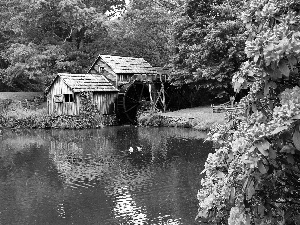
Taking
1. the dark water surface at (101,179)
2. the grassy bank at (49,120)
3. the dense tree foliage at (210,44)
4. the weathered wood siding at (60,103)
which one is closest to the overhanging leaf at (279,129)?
the dark water surface at (101,179)

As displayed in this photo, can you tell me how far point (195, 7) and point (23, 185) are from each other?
1939 centimetres

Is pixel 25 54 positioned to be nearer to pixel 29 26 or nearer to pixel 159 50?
pixel 29 26

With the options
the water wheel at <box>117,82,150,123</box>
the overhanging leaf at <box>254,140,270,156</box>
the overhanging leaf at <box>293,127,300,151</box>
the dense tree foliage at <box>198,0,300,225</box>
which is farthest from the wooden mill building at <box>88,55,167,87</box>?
the overhanging leaf at <box>293,127,300,151</box>

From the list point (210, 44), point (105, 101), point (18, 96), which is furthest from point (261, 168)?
point (18, 96)

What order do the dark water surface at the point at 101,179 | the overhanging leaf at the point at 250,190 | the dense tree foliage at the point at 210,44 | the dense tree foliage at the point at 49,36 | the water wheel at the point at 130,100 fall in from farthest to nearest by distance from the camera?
the dense tree foliage at the point at 49,36, the water wheel at the point at 130,100, the dense tree foliage at the point at 210,44, the dark water surface at the point at 101,179, the overhanging leaf at the point at 250,190

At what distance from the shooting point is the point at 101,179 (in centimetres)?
1294

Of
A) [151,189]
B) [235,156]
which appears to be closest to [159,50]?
[151,189]

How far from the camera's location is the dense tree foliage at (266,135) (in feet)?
10.9

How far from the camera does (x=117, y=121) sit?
28.9 m

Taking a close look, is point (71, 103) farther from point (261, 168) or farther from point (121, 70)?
point (261, 168)

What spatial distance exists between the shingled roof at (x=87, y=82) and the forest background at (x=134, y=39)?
441 centimetres

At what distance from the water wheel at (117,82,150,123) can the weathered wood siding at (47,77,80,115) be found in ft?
10.5

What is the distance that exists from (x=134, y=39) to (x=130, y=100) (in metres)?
8.80

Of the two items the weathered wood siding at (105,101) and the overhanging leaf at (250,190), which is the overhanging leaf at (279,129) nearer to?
the overhanging leaf at (250,190)
